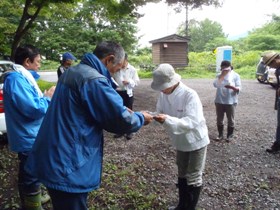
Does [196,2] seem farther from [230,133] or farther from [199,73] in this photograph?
[199,73]

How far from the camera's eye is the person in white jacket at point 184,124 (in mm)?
2615

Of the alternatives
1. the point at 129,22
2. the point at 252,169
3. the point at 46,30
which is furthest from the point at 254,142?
the point at 46,30

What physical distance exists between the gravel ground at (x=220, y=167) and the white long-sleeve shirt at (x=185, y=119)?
103 centimetres

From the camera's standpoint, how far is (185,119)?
2.62m

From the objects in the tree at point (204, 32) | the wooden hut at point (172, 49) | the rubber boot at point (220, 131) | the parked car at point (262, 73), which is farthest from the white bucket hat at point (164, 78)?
the tree at point (204, 32)

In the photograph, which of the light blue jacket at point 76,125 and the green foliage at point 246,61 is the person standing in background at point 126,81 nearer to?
the light blue jacket at point 76,125

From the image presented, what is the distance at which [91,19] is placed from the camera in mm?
24156

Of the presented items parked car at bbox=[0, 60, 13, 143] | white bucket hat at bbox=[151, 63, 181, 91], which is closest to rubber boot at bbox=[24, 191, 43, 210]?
white bucket hat at bbox=[151, 63, 181, 91]

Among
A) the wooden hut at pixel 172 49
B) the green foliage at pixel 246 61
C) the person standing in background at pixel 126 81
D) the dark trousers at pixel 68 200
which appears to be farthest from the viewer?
the green foliage at pixel 246 61

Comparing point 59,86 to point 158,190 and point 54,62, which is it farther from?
point 54,62

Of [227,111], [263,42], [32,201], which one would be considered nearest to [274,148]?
[227,111]

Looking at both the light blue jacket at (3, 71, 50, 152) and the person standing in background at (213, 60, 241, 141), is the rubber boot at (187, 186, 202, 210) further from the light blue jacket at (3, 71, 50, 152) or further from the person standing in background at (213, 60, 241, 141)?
the person standing in background at (213, 60, 241, 141)

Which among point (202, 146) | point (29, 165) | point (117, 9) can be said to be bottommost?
point (202, 146)

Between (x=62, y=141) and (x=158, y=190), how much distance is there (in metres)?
2.31
